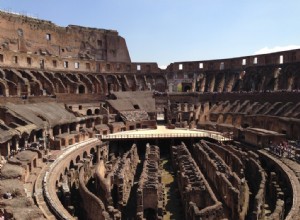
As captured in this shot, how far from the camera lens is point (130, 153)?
3195 cm

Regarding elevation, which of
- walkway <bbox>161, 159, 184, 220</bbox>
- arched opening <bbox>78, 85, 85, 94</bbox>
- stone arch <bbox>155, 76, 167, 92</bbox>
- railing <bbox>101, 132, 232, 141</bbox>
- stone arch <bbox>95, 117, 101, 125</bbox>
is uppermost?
stone arch <bbox>155, 76, 167, 92</bbox>

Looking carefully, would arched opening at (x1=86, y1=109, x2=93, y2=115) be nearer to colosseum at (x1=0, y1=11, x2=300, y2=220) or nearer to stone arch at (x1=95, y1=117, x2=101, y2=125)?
colosseum at (x1=0, y1=11, x2=300, y2=220)

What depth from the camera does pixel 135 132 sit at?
4306 cm

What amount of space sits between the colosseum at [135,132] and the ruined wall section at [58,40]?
192mm

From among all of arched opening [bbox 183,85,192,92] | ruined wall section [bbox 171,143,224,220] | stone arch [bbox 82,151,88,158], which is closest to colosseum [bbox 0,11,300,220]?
ruined wall section [bbox 171,143,224,220]

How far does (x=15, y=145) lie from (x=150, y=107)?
84.5ft

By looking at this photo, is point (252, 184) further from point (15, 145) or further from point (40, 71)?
point (40, 71)

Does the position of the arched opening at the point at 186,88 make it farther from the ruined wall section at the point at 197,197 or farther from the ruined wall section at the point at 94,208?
the ruined wall section at the point at 94,208

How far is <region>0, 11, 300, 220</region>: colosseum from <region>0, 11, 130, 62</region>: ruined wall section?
0.19 meters

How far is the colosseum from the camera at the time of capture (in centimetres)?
1953

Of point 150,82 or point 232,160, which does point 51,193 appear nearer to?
point 232,160

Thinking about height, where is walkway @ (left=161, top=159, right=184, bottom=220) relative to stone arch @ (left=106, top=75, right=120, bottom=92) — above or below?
below

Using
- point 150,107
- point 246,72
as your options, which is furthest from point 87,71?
point 246,72

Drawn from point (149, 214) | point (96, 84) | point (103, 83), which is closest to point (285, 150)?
point (149, 214)
